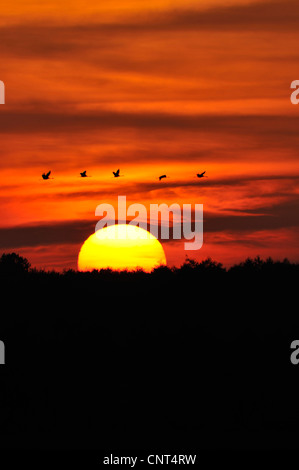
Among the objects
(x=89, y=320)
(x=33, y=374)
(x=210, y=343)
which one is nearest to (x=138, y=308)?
(x=89, y=320)

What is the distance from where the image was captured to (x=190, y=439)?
47.2 meters

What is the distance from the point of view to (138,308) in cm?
7506

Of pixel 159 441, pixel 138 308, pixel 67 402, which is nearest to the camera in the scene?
pixel 159 441

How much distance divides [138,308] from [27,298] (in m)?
9.47

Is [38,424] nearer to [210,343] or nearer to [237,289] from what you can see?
[210,343]

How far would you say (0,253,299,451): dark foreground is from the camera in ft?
157

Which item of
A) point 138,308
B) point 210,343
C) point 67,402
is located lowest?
point 67,402

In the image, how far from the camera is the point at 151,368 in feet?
187

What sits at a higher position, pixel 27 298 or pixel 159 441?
pixel 27 298

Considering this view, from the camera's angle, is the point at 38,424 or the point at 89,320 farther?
the point at 89,320

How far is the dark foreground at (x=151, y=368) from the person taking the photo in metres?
47.9
